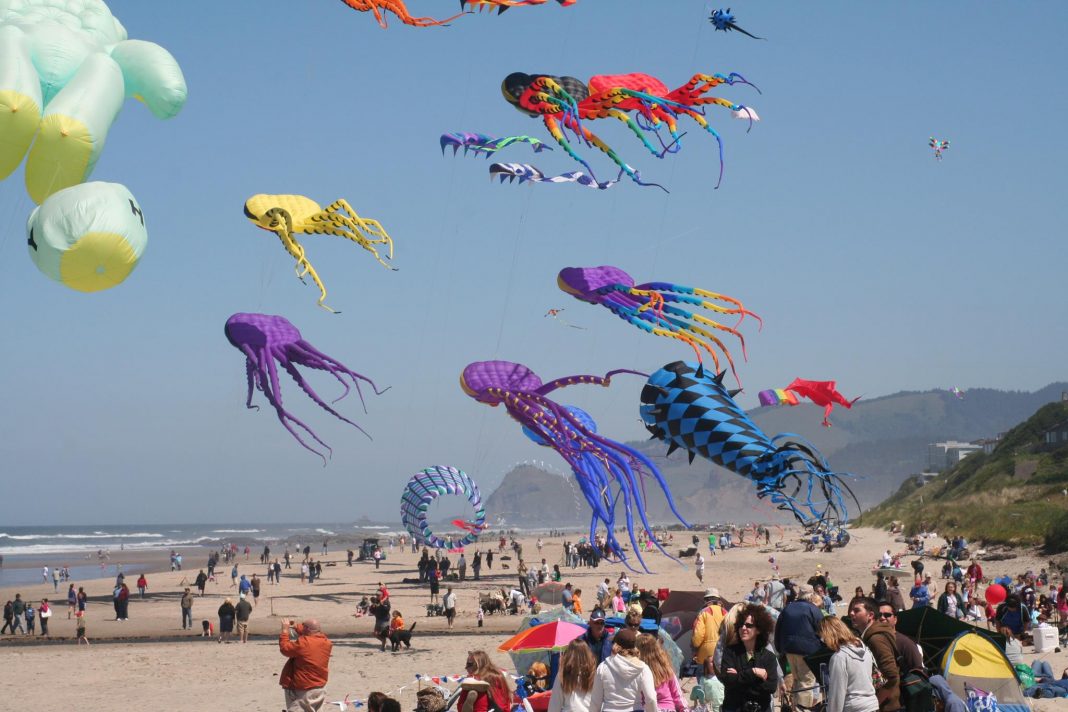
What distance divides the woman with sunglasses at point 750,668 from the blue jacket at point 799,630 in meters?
2.14

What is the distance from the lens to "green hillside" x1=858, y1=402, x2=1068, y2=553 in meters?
30.7

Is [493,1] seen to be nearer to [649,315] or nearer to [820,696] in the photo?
[649,315]

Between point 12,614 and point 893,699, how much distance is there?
20366mm

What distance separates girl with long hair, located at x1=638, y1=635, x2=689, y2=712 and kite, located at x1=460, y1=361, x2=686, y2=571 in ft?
38.4

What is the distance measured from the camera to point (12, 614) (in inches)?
901

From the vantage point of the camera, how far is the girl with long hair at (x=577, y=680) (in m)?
6.79

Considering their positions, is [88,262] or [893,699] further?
[88,262]

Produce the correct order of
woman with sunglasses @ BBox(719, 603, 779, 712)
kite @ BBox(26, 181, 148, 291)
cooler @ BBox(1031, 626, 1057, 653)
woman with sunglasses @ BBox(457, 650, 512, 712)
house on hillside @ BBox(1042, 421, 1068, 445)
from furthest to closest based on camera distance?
house on hillside @ BBox(1042, 421, 1068, 445), cooler @ BBox(1031, 626, 1057, 653), kite @ BBox(26, 181, 148, 291), woman with sunglasses @ BBox(457, 650, 512, 712), woman with sunglasses @ BBox(719, 603, 779, 712)

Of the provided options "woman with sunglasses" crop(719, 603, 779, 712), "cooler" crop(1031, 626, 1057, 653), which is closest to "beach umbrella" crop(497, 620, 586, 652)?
"woman with sunglasses" crop(719, 603, 779, 712)

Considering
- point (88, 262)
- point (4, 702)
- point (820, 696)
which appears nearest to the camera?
point (820, 696)

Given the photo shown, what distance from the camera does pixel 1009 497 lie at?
3969 cm

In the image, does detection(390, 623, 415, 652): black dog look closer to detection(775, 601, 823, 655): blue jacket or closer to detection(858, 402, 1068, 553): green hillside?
detection(775, 601, 823, 655): blue jacket

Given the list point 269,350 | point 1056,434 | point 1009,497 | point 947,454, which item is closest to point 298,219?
point 269,350

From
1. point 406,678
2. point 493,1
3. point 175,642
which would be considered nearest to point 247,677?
point 406,678
